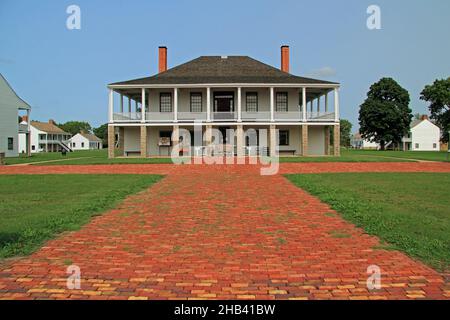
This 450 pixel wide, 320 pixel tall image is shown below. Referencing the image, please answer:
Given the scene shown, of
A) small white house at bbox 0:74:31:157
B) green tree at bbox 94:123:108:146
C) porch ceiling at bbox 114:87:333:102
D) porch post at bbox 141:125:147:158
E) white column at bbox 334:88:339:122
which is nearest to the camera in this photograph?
porch post at bbox 141:125:147:158

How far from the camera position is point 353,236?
693cm

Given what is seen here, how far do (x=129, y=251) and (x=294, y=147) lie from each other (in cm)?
3205

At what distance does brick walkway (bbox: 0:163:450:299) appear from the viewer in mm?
4402

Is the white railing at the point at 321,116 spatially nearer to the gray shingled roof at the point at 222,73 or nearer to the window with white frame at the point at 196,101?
the gray shingled roof at the point at 222,73

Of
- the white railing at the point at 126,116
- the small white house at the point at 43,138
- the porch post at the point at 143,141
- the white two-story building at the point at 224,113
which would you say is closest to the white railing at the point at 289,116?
the white two-story building at the point at 224,113

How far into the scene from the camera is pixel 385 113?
2601 inches

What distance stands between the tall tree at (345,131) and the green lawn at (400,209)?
13027cm

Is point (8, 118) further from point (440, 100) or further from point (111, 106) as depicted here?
point (440, 100)

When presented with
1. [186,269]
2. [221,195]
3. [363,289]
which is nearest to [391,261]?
[363,289]

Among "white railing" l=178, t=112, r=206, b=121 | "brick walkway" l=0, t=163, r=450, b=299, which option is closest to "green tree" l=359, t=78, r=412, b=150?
"white railing" l=178, t=112, r=206, b=121

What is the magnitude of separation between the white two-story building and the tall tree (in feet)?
353

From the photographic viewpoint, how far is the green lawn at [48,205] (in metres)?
6.73

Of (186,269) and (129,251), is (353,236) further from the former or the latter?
(129,251)

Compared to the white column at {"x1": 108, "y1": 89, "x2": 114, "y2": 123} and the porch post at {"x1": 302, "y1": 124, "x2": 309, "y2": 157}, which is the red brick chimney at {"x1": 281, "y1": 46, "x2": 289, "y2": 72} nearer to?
the porch post at {"x1": 302, "y1": 124, "x2": 309, "y2": 157}
